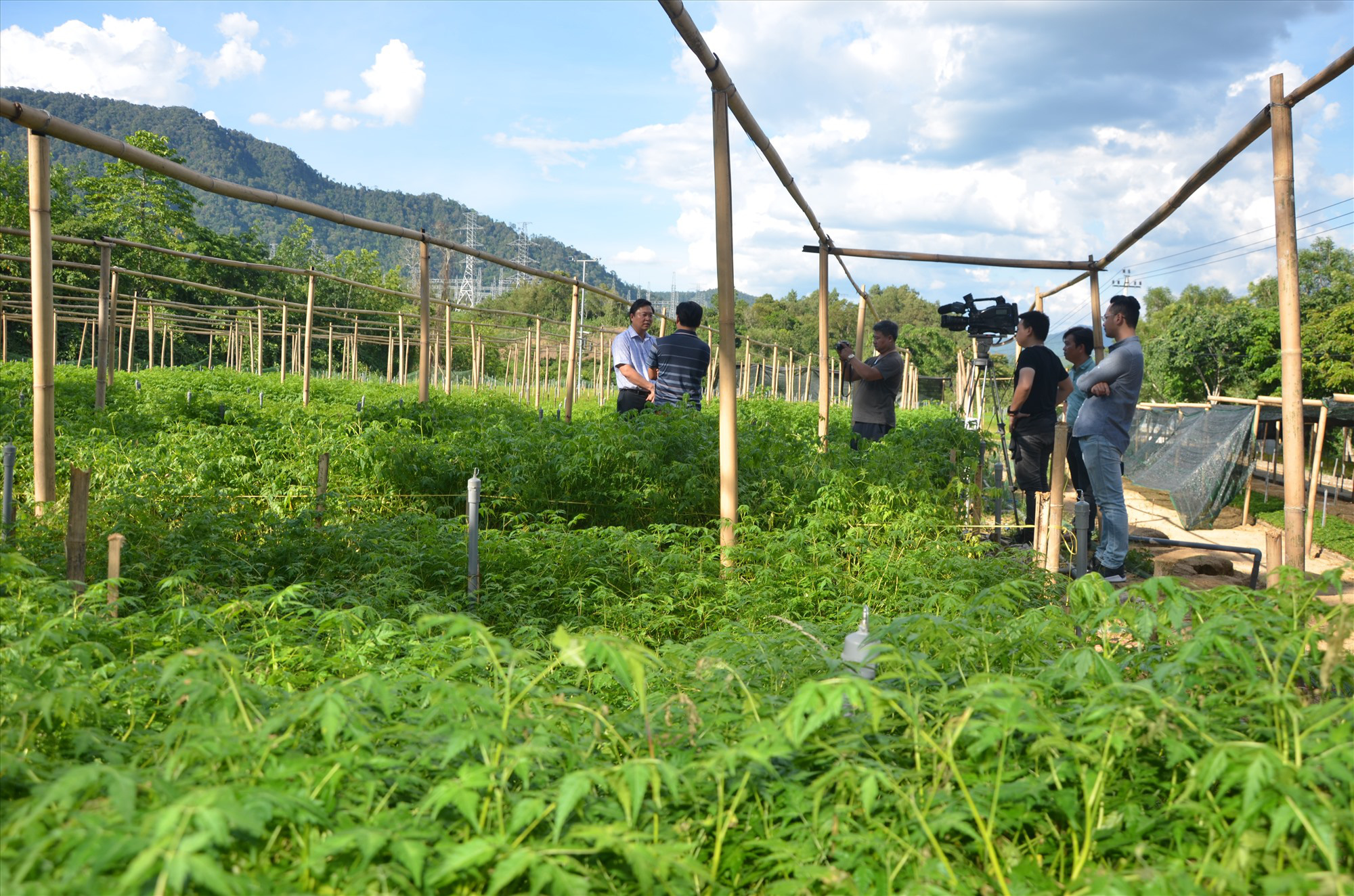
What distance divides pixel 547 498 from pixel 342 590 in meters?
1.95

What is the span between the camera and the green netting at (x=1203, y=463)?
45.6ft

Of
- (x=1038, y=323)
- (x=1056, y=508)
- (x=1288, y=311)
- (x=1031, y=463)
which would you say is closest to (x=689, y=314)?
(x=1038, y=323)

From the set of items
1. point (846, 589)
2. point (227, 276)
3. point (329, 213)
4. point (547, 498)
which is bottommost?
point (846, 589)

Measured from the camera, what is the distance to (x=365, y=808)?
1497 mm

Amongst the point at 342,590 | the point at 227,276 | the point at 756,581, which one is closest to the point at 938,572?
the point at 756,581

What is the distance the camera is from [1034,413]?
22.8 feet

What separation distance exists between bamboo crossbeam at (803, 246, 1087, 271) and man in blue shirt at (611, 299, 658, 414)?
1.94m

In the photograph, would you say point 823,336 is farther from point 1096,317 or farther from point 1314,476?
point 1314,476

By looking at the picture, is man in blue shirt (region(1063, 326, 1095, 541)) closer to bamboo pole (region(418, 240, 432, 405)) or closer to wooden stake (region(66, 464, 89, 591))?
bamboo pole (region(418, 240, 432, 405))

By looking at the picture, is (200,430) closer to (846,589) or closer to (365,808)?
(846,589)

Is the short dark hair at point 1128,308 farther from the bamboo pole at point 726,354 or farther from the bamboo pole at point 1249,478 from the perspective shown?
the bamboo pole at point 1249,478

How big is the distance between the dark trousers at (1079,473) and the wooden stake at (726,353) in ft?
10.7

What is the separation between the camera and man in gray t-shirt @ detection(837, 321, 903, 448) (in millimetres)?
7871

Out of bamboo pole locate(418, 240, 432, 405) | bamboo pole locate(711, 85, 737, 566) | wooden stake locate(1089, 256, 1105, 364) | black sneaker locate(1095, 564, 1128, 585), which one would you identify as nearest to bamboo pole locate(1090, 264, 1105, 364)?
wooden stake locate(1089, 256, 1105, 364)
